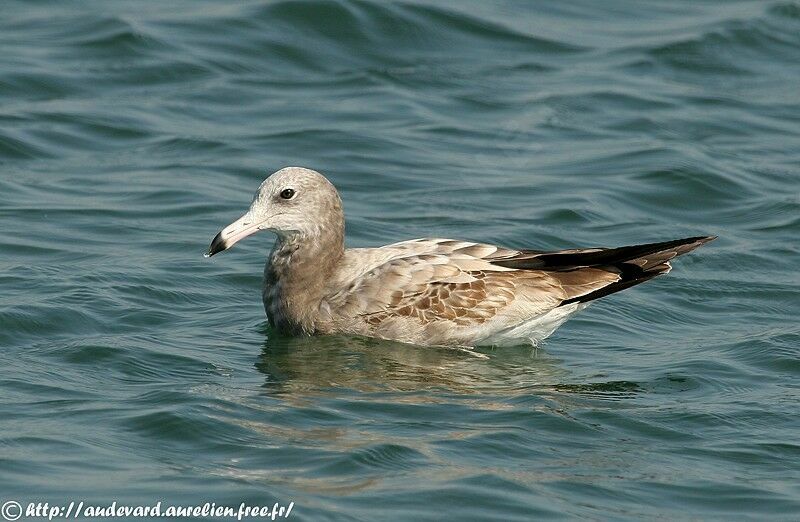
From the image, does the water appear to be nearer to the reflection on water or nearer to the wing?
the reflection on water

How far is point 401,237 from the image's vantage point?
45.8 feet

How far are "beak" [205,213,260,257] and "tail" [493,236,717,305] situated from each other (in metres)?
1.73

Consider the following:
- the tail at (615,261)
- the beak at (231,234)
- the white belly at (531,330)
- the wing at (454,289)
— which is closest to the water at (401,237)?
the white belly at (531,330)

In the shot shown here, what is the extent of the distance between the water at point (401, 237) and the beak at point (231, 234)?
0.71 m

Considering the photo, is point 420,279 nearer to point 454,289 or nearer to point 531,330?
point 454,289

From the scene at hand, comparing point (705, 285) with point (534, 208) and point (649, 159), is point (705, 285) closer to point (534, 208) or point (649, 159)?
point (534, 208)

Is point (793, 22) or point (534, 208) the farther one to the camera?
point (793, 22)

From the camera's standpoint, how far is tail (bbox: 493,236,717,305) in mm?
11008

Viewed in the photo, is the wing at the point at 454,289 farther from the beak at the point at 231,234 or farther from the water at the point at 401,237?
the beak at the point at 231,234

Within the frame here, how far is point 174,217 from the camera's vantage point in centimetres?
1441

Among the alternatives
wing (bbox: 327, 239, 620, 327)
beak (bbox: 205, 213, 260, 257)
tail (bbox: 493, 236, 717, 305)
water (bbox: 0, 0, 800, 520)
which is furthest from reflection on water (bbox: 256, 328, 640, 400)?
beak (bbox: 205, 213, 260, 257)

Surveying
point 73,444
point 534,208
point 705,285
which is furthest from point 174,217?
point 73,444

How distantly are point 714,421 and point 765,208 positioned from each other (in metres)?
6.12

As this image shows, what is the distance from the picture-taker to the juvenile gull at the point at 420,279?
10992 millimetres
